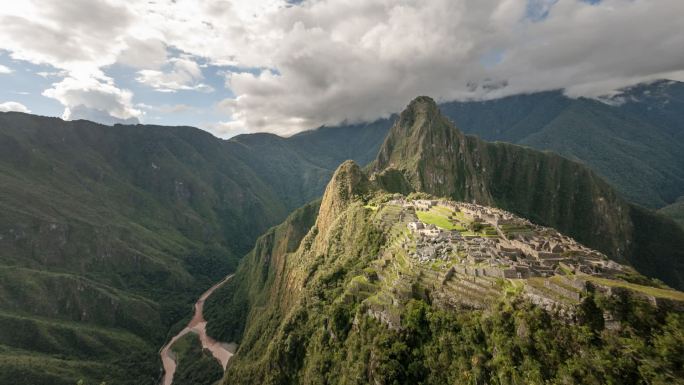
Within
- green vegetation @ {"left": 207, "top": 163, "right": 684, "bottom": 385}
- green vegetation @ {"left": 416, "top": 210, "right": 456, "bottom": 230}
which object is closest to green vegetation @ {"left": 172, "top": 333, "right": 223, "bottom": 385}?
green vegetation @ {"left": 207, "top": 163, "right": 684, "bottom": 385}

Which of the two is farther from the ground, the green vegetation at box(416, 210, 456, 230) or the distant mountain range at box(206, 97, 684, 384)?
the green vegetation at box(416, 210, 456, 230)

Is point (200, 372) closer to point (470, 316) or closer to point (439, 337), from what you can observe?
point (439, 337)

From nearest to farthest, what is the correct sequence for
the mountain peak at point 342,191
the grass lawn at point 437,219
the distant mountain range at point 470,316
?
the distant mountain range at point 470,316 < the grass lawn at point 437,219 < the mountain peak at point 342,191

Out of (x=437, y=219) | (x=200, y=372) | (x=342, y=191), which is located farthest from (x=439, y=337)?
(x=200, y=372)

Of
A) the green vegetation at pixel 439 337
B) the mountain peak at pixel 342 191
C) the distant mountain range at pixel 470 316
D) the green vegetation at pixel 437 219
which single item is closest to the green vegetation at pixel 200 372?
the green vegetation at pixel 439 337

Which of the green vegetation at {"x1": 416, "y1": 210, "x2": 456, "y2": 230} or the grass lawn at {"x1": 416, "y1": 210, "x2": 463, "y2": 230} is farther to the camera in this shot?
the green vegetation at {"x1": 416, "y1": 210, "x2": 456, "y2": 230}

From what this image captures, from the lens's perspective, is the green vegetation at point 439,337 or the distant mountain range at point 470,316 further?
the distant mountain range at point 470,316

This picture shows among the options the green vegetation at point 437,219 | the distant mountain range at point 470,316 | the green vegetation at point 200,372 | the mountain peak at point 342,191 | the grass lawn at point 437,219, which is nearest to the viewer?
the distant mountain range at point 470,316

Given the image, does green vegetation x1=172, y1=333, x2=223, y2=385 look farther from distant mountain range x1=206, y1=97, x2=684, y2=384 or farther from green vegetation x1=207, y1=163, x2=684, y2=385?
distant mountain range x1=206, y1=97, x2=684, y2=384

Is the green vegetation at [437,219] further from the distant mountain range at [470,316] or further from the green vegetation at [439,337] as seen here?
the green vegetation at [439,337]

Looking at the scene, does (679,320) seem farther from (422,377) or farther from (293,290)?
(293,290)

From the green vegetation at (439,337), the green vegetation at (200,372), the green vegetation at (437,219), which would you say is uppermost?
the green vegetation at (437,219)

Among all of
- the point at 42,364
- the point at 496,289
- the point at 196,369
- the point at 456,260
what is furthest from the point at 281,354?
the point at 42,364
